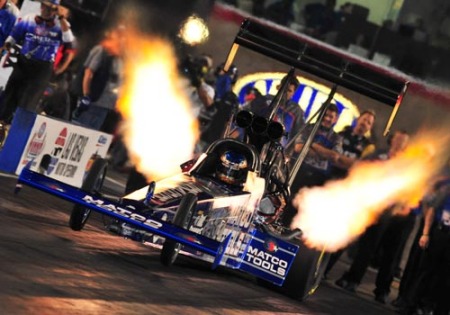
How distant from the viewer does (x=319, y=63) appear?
1547 cm

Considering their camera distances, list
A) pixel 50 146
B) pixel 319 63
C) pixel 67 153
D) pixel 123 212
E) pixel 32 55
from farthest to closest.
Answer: pixel 32 55
pixel 67 153
pixel 50 146
pixel 319 63
pixel 123 212

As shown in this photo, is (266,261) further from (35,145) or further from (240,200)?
(35,145)

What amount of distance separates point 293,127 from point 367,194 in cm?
136

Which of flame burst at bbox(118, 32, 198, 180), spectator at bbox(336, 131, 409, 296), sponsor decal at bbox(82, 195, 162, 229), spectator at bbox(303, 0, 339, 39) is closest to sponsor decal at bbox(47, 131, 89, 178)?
flame burst at bbox(118, 32, 198, 180)

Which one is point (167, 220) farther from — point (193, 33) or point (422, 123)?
point (422, 123)

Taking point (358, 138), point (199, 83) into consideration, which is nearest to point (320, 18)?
point (199, 83)

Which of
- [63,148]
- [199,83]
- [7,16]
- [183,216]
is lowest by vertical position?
[183,216]

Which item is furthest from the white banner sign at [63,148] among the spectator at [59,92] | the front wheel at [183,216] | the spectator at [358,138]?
the spectator at [358,138]

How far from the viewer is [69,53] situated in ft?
61.3

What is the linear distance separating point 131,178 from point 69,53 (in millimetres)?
3578

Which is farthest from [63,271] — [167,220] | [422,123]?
[422,123]

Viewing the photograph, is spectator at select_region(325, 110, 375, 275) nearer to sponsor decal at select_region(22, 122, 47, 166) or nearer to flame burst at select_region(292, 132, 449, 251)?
flame burst at select_region(292, 132, 449, 251)

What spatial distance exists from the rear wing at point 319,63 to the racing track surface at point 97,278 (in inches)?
100

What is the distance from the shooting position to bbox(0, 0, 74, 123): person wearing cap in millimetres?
17562
